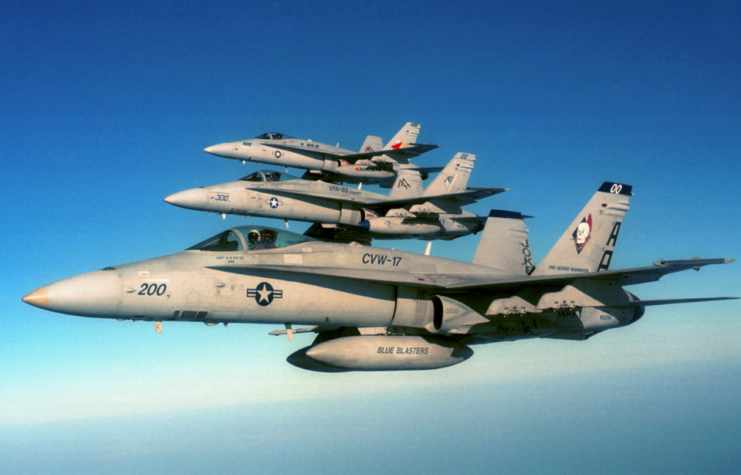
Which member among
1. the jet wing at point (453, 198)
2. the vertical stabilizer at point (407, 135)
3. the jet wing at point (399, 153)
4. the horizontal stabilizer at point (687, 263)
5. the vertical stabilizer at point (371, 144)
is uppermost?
the vertical stabilizer at point (407, 135)

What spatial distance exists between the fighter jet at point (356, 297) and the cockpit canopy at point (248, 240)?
0.8 inches

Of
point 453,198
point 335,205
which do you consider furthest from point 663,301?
point 335,205

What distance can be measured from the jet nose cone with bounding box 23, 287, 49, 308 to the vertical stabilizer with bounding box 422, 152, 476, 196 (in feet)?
65.9

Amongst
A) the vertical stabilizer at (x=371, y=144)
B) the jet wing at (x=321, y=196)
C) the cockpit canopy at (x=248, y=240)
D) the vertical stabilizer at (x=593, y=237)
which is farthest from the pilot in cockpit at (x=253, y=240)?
the vertical stabilizer at (x=371, y=144)

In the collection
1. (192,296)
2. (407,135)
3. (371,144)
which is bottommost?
(192,296)

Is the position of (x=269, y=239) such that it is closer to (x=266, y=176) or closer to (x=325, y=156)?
(x=266, y=176)

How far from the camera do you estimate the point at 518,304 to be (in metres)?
12.2

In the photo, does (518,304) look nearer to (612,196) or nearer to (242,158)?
(612,196)

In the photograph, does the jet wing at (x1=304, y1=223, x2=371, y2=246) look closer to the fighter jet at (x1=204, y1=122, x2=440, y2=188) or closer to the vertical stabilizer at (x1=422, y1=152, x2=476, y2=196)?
the fighter jet at (x1=204, y1=122, x2=440, y2=188)

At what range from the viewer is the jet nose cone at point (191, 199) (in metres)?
21.3

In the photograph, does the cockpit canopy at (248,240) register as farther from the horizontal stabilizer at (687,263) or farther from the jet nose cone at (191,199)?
the jet nose cone at (191,199)

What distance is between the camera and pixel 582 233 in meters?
15.4

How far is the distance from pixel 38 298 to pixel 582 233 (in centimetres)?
1240

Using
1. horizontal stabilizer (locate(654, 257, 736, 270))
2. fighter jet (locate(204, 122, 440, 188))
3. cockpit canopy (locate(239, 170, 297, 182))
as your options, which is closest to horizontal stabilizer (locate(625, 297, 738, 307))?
horizontal stabilizer (locate(654, 257, 736, 270))
